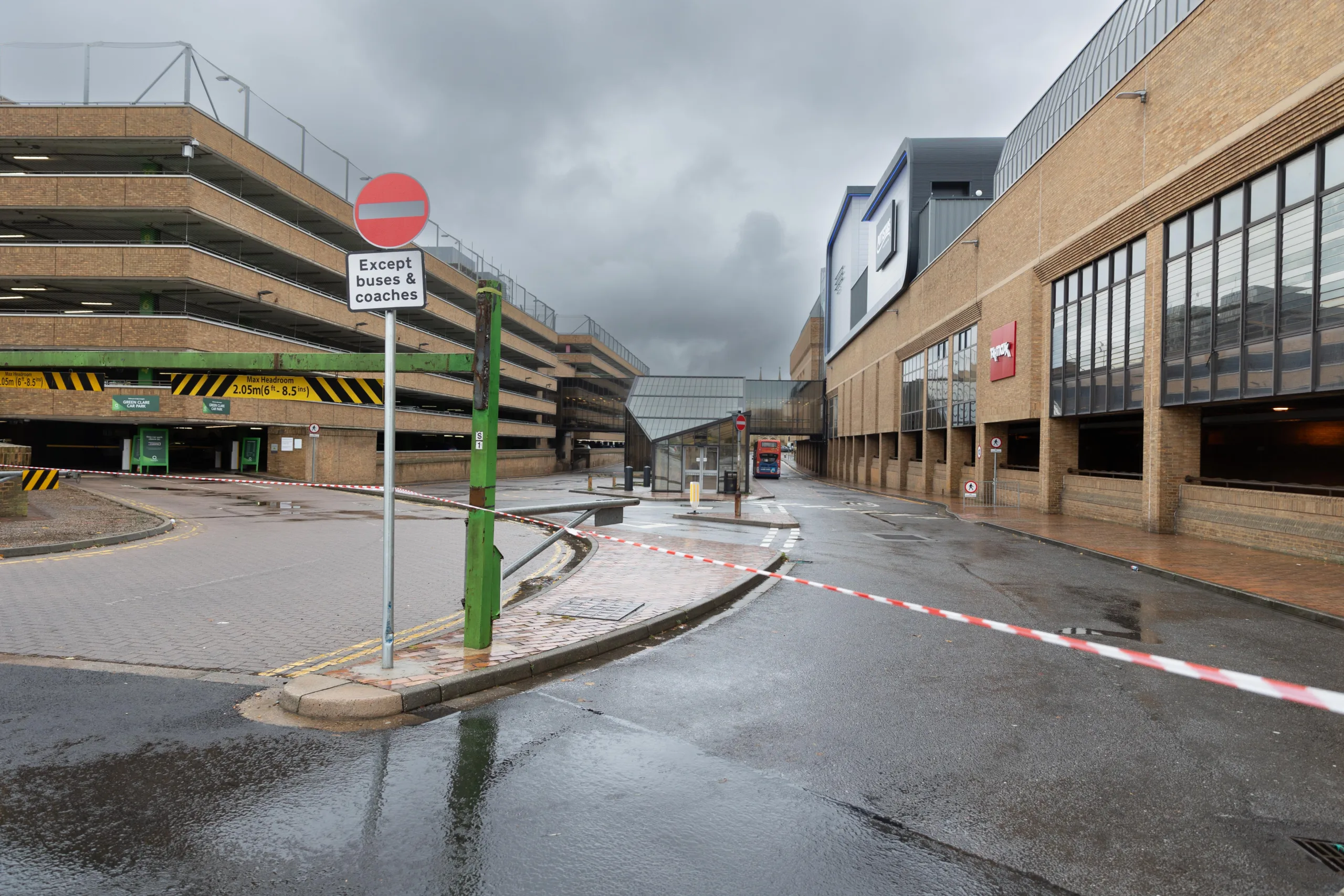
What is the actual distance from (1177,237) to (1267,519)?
7.65 metres

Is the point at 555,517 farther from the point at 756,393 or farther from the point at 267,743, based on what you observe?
the point at 756,393

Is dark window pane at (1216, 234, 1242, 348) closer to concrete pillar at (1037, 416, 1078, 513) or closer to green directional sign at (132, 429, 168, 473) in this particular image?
concrete pillar at (1037, 416, 1078, 513)

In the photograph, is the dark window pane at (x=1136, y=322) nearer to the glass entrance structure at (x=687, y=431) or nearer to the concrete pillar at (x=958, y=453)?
the glass entrance structure at (x=687, y=431)

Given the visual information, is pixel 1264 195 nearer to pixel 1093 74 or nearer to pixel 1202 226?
pixel 1202 226

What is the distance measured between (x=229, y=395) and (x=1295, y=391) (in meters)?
18.2

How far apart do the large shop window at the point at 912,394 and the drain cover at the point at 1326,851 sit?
133 ft

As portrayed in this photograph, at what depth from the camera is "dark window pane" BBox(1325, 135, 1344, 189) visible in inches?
547

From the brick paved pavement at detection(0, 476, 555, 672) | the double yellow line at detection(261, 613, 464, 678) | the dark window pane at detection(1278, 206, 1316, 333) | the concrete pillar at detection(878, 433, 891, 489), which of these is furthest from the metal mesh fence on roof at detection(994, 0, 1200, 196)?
the concrete pillar at detection(878, 433, 891, 489)

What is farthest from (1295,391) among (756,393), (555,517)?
(756,393)

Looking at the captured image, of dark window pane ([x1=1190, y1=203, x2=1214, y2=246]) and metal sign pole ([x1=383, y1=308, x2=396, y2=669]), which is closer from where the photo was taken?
metal sign pole ([x1=383, y1=308, x2=396, y2=669])

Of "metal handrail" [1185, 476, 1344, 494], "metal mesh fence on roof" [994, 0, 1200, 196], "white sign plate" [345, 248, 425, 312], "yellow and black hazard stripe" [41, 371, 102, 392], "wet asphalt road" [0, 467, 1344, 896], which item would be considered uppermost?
"metal mesh fence on roof" [994, 0, 1200, 196]

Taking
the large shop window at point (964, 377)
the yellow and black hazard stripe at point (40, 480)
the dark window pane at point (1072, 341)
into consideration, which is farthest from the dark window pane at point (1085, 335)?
the yellow and black hazard stripe at point (40, 480)

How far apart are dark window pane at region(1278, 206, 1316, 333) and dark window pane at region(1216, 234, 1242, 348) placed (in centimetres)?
125

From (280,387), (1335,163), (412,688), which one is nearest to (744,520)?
(1335,163)
